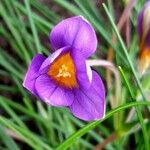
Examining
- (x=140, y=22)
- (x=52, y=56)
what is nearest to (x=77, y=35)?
(x=52, y=56)

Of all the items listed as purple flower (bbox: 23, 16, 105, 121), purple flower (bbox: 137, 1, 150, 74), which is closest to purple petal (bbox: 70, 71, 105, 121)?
purple flower (bbox: 23, 16, 105, 121)

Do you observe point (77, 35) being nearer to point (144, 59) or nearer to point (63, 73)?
point (63, 73)

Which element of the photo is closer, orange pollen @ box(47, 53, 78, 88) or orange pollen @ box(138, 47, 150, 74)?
orange pollen @ box(47, 53, 78, 88)

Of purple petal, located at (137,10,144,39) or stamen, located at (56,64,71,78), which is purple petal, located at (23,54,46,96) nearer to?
stamen, located at (56,64,71,78)

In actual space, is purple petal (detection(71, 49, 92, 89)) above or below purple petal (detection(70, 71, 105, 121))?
above

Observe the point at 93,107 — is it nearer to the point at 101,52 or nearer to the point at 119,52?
the point at 119,52

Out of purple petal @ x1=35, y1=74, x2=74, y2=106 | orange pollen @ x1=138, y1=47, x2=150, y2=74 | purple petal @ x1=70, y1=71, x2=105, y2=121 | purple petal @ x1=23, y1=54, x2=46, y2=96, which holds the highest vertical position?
purple petal @ x1=23, y1=54, x2=46, y2=96

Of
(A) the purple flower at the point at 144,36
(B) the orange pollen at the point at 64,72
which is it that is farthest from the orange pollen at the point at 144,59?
(B) the orange pollen at the point at 64,72
